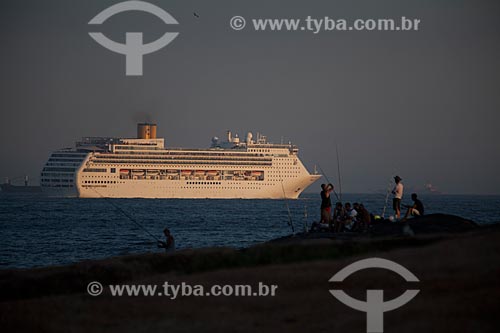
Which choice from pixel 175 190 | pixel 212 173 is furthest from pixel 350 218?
pixel 212 173

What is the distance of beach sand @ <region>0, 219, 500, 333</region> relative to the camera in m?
6.87

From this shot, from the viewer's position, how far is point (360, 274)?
27.3ft

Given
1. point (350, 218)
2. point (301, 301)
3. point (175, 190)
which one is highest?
point (175, 190)

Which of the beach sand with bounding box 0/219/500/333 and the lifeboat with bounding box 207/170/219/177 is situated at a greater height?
the lifeboat with bounding box 207/170/219/177

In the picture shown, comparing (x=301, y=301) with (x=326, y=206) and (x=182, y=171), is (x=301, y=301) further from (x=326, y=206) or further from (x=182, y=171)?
(x=182, y=171)

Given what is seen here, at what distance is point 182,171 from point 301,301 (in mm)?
88105

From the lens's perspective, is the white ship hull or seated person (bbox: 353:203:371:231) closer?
seated person (bbox: 353:203:371:231)

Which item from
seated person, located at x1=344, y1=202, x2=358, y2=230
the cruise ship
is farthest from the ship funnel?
seated person, located at x1=344, y1=202, x2=358, y2=230

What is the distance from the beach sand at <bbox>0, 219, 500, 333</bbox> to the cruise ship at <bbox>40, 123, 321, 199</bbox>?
83959 mm

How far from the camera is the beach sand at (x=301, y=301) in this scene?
6.87m

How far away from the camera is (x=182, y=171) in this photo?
313 ft

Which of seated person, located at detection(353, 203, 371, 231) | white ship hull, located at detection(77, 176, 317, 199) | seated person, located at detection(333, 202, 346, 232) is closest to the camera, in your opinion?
seated person, located at detection(353, 203, 371, 231)

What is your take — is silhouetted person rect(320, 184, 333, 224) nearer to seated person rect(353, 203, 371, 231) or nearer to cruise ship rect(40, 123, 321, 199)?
seated person rect(353, 203, 371, 231)

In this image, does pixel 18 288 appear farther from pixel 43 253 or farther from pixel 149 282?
pixel 43 253
